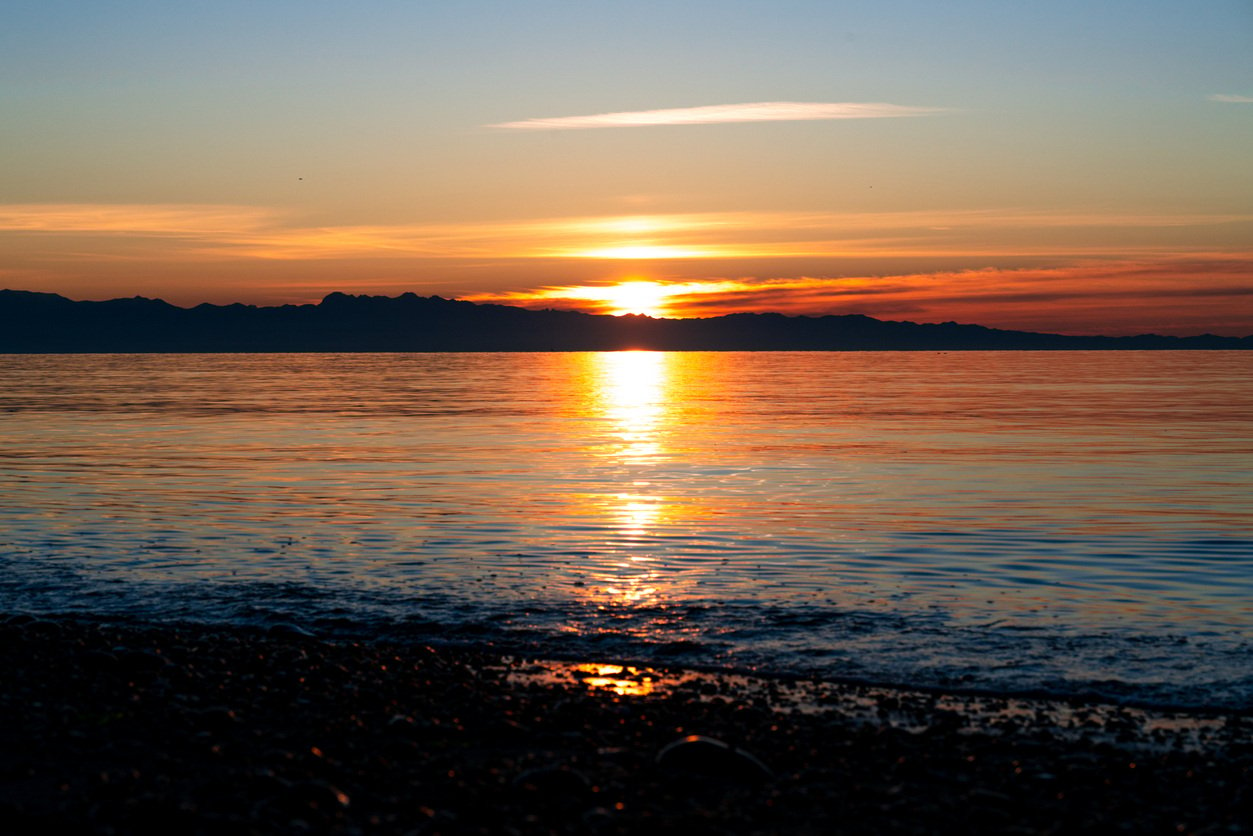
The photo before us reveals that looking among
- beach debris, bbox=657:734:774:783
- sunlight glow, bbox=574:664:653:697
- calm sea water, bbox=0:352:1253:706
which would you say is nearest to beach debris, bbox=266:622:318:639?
calm sea water, bbox=0:352:1253:706

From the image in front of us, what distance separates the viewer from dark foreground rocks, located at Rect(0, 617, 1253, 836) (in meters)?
8.88

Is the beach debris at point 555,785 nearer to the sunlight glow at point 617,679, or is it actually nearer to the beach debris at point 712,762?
the beach debris at point 712,762

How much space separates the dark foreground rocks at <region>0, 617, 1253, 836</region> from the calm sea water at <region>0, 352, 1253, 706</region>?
2.14 m

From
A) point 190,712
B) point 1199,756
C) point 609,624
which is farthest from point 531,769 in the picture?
point 609,624

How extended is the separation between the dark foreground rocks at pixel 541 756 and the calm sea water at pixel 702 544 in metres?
2.14

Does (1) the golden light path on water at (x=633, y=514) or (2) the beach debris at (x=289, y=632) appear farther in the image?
(1) the golden light path on water at (x=633, y=514)

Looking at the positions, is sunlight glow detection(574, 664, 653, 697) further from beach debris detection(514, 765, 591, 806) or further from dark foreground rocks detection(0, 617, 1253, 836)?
beach debris detection(514, 765, 591, 806)

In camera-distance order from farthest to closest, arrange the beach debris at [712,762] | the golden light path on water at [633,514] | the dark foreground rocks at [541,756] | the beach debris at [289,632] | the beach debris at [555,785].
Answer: the golden light path on water at [633,514] → the beach debris at [289,632] → the beach debris at [712,762] → the beach debris at [555,785] → the dark foreground rocks at [541,756]

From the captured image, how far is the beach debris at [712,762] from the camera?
9969mm

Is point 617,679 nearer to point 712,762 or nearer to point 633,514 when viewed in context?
point 712,762

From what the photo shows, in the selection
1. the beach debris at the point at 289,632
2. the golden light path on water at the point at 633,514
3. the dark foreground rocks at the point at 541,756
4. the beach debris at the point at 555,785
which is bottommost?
the golden light path on water at the point at 633,514

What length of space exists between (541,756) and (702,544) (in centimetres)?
1459

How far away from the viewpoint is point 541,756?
10672mm

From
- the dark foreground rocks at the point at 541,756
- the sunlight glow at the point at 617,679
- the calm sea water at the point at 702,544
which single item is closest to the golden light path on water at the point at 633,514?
the calm sea water at the point at 702,544
